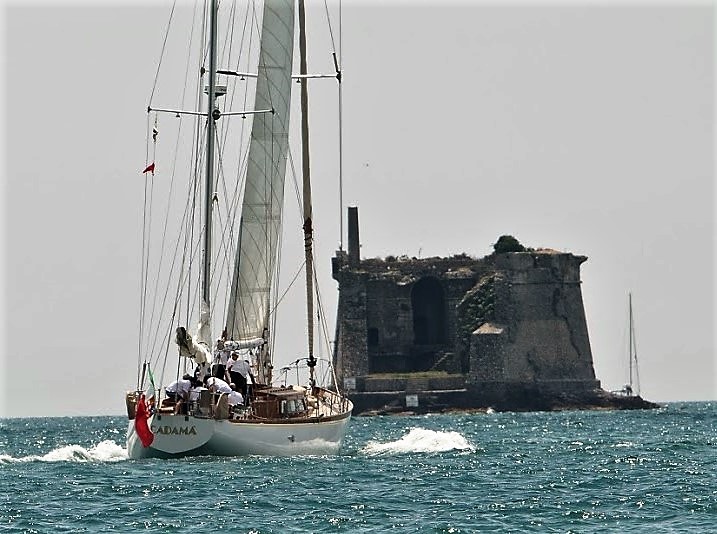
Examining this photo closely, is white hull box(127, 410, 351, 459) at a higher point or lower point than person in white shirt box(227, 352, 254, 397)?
lower

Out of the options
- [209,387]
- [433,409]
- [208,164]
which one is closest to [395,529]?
[209,387]

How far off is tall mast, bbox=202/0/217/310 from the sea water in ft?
15.0

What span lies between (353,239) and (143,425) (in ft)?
239

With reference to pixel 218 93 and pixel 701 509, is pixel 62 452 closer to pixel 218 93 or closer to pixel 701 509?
pixel 218 93

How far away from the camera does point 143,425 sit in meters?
34.7

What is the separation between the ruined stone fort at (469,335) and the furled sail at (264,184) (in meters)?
60.0

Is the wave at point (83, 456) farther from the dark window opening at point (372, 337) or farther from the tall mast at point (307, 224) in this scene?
the dark window opening at point (372, 337)

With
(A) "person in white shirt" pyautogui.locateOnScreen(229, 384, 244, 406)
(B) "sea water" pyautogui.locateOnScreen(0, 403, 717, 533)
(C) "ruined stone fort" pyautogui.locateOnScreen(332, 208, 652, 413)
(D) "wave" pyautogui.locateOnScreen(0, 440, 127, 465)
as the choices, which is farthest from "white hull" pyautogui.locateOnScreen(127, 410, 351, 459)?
(C) "ruined stone fort" pyautogui.locateOnScreen(332, 208, 652, 413)

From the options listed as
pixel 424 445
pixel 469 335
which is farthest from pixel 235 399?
pixel 469 335

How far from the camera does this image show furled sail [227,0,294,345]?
40281 mm

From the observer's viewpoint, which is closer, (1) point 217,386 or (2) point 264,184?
(1) point 217,386

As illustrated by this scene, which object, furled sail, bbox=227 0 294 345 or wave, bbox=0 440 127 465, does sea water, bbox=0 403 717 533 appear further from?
furled sail, bbox=227 0 294 345

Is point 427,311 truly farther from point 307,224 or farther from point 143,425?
point 143,425

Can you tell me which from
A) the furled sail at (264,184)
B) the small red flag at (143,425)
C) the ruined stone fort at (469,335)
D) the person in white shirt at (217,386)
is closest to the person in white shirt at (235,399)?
the person in white shirt at (217,386)
